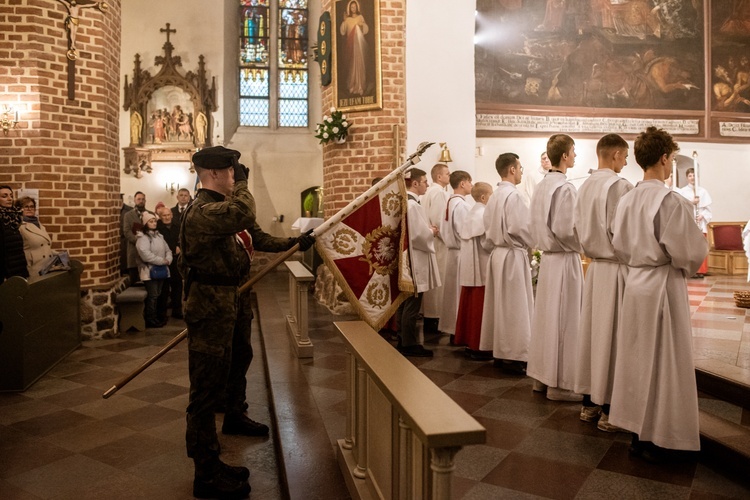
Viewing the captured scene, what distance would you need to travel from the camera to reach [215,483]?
3258 mm

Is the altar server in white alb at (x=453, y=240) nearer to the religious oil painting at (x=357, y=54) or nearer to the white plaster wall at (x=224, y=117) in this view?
the religious oil painting at (x=357, y=54)

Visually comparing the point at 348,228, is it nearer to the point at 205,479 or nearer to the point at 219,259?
the point at 219,259

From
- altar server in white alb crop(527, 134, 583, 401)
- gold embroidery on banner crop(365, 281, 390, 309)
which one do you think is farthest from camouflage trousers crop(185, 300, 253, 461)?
altar server in white alb crop(527, 134, 583, 401)

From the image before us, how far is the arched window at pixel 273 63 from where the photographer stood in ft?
50.7

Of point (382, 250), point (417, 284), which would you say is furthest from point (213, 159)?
point (417, 284)

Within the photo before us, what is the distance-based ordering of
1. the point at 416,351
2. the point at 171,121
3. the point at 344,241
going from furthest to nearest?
the point at 171,121 → the point at 416,351 → the point at 344,241

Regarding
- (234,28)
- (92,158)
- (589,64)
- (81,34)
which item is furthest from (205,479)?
(234,28)

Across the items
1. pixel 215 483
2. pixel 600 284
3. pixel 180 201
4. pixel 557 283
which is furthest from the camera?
pixel 180 201

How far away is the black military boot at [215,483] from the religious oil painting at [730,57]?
14.2m

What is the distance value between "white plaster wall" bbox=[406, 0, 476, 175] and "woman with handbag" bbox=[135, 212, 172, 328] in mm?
3649

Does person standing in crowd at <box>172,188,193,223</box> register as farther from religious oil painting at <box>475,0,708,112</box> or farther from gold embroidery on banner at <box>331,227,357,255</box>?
religious oil painting at <box>475,0,708,112</box>

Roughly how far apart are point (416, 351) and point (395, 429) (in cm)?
360

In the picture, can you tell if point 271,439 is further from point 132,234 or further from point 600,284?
point 132,234

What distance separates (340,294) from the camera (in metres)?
8.43
